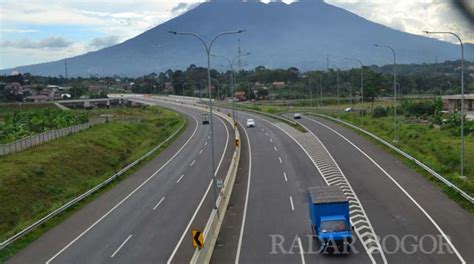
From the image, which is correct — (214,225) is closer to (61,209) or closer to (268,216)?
(268,216)

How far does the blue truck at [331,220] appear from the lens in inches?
848

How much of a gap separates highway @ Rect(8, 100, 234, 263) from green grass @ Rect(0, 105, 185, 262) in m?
1.79

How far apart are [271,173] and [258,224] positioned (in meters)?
14.3

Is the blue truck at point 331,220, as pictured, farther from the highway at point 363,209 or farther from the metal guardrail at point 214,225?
the metal guardrail at point 214,225

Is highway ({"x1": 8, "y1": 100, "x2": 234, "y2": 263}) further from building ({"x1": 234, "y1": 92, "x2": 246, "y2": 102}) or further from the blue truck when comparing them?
building ({"x1": 234, "y1": 92, "x2": 246, "y2": 102})

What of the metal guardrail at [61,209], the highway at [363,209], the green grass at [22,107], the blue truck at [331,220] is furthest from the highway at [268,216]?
the green grass at [22,107]

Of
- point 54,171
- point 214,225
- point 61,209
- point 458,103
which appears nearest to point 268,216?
point 214,225

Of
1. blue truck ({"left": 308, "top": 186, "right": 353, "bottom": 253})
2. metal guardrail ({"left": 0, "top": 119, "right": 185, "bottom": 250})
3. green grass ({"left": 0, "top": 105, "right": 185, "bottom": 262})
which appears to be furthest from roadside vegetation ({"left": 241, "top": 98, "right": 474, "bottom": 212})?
green grass ({"left": 0, "top": 105, "right": 185, "bottom": 262})

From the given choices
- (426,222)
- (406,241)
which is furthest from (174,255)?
(426,222)

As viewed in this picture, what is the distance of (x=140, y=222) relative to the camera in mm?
28859

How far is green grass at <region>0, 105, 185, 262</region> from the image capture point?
113ft

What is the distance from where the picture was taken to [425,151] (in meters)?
47.9

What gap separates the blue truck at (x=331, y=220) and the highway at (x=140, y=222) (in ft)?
Result: 17.9

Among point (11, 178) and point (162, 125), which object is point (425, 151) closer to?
point (11, 178)
